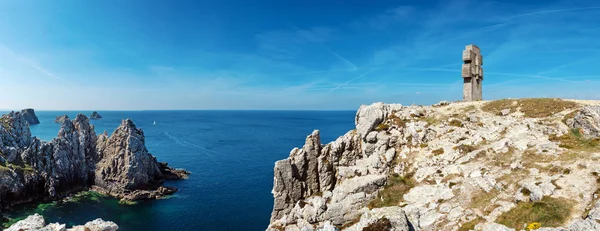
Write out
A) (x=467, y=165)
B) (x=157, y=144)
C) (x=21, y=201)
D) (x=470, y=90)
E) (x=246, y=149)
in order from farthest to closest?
(x=157, y=144) → (x=246, y=149) → (x=21, y=201) → (x=470, y=90) → (x=467, y=165)

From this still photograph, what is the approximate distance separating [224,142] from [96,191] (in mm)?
79265

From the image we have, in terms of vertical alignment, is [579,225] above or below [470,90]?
below

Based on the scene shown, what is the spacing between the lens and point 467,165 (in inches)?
1157

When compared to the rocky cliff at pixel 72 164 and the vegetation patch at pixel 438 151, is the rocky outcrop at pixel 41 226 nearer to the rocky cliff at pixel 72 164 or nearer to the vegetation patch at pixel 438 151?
the vegetation patch at pixel 438 151

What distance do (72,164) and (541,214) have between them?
104 m

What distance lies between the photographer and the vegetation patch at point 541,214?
1873cm

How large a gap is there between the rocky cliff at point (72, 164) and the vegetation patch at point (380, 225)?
76561mm

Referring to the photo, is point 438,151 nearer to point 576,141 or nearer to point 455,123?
point 455,123

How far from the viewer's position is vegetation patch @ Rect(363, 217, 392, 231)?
50.5 ft

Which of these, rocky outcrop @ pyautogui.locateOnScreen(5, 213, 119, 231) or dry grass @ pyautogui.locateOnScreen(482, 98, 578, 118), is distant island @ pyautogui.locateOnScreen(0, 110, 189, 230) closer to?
rocky outcrop @ pyautogui.locateOnScreen(5, 213, 119, 231)

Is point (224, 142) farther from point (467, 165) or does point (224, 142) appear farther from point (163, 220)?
point (467, 165)

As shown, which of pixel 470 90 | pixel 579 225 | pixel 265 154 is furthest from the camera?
pixel 265 154

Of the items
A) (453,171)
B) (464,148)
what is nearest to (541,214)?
(453,171)

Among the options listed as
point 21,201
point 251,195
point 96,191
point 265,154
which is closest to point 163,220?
point 251,195
